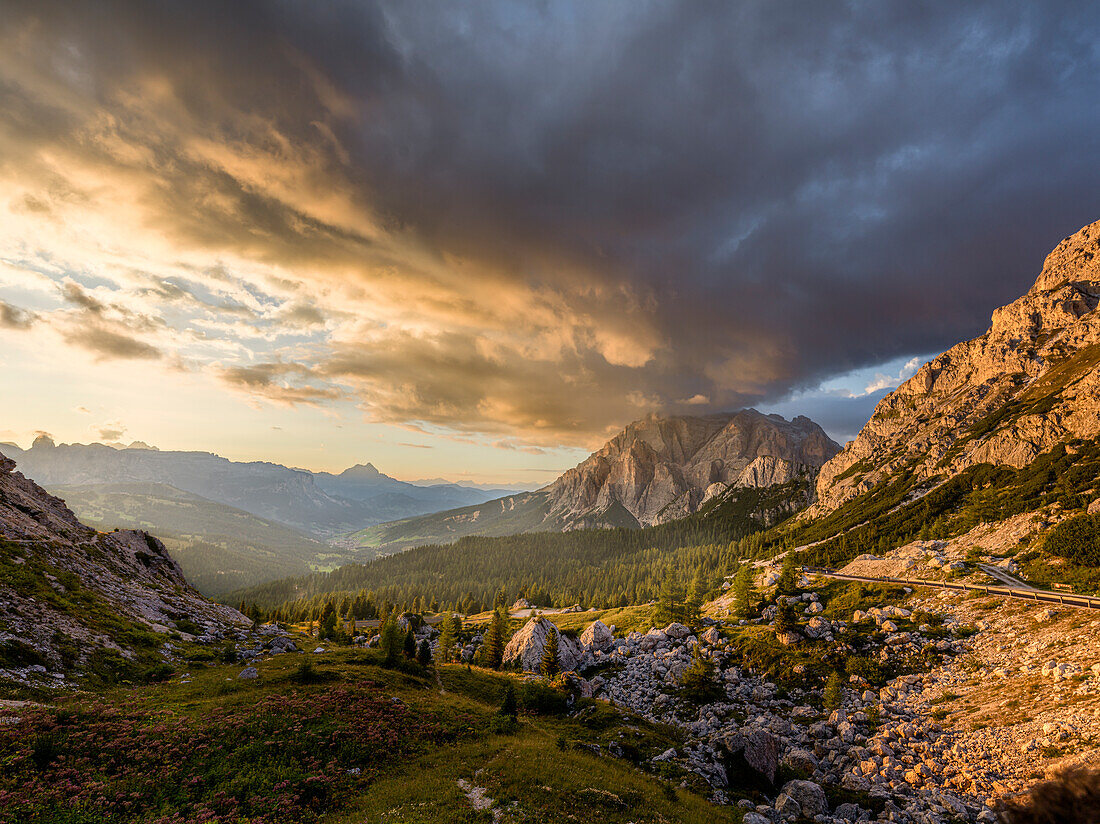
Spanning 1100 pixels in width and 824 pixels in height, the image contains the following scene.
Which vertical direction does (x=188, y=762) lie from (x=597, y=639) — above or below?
above

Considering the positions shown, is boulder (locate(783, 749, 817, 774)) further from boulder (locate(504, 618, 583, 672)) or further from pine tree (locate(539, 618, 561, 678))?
boulder (locate(504, 618, 583, 672))

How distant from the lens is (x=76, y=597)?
58.8 meters

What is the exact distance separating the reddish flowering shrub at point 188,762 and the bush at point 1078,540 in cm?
10746

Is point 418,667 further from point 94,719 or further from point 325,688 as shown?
point 94,719

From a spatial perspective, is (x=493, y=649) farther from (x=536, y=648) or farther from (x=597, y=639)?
(x=597, y=639)

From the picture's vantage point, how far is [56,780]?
22.0m

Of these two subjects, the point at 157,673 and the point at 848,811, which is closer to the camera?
the point at 848,811

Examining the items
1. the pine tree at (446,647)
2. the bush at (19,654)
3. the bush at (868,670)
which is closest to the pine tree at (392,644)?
the pine tree at (446,647)

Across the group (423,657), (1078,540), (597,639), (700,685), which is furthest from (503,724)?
(1078,540)

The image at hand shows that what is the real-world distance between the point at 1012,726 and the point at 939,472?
7283 inches

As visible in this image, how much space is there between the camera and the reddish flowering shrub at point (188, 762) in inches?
834

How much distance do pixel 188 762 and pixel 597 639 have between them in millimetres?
77436

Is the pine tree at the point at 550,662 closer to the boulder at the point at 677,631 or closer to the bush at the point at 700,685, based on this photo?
the bush at the point at 700,685

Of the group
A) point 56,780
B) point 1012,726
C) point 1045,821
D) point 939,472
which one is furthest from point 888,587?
point 939,472
